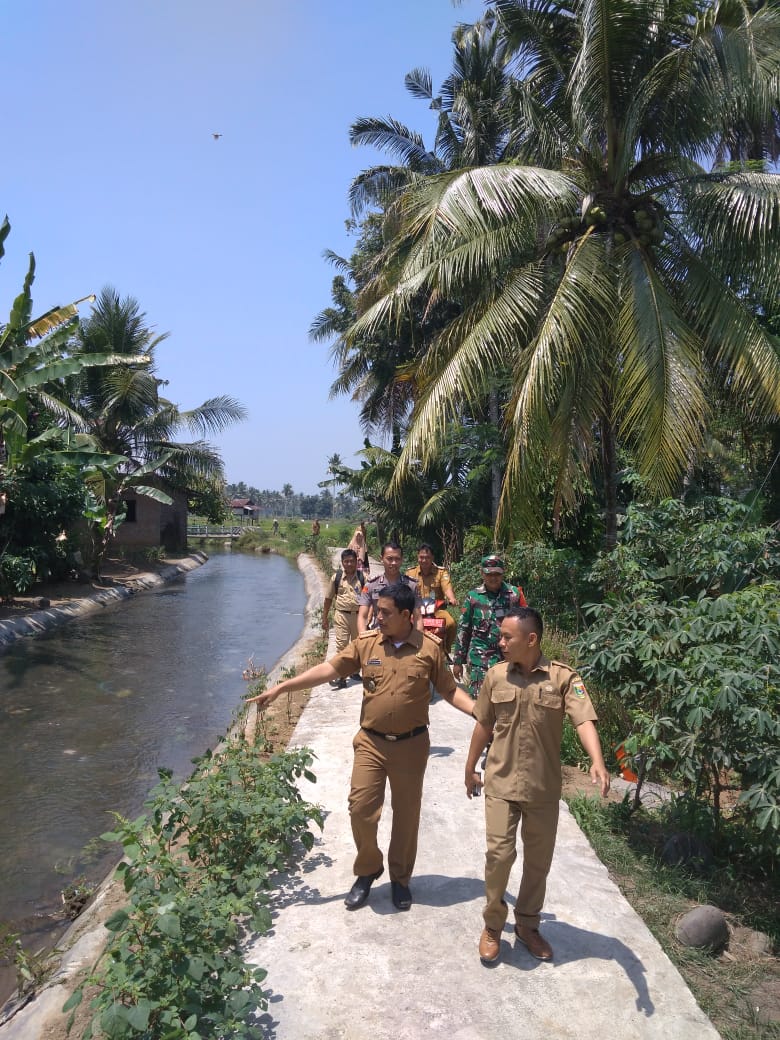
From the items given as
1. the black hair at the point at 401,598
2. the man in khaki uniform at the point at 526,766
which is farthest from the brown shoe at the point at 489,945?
the black hair at the point at 401,598

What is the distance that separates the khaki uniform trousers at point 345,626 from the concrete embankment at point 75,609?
768cm

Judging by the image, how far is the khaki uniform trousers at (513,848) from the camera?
342 centimetres

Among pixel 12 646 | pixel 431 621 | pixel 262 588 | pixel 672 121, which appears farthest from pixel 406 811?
pixel 262 588

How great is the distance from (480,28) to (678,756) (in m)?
16.7

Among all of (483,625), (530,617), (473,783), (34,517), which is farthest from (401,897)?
(34,517)

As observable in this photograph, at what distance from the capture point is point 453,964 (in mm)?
3463

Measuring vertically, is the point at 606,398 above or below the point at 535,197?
below

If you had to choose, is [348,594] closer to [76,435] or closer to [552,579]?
[552,579]

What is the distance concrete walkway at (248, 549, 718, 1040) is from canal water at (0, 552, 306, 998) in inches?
79.9

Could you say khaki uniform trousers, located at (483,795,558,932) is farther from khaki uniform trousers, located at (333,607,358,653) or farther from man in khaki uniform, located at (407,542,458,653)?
khaki uniform trousers, located at (333,607,358,653)

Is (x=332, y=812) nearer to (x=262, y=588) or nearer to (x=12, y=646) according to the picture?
(x=12, y=646)

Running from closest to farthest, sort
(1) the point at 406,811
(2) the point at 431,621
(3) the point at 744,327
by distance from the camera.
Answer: (1) the point at 406,811
(2) the point at 431,621
(3) the point at 744,327

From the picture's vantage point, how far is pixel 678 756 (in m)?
4.30

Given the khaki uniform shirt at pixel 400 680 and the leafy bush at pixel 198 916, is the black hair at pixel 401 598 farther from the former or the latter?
the leafy bush at pixel 198 916
